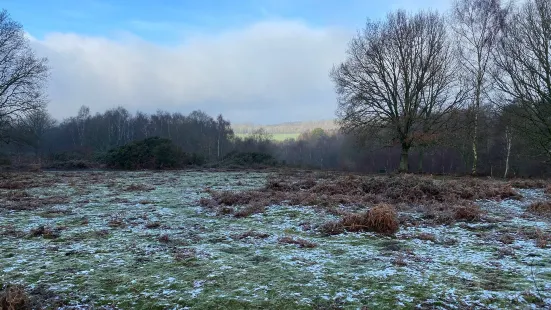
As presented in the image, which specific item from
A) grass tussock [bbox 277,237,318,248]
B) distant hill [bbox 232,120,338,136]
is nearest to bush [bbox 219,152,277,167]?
distant hill [bbox 232,120,338,136]

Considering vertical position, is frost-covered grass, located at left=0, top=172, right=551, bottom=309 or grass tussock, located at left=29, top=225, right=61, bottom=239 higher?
grass tussock, located at left=29, top=225, right=61, bottom=239

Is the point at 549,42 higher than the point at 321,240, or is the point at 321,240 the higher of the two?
the point at 549,42

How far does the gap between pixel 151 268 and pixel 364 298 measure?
3.05 metres

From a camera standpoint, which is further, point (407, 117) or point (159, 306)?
point (407, 117)

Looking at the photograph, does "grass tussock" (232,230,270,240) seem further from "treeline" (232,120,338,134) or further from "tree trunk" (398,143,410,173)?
"treeline" (232,120,338,134)

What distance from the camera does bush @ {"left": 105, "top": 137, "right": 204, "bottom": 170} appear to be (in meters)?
29.8

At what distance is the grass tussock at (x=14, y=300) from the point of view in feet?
11.9

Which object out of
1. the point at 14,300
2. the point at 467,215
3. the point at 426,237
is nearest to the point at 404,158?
the point at 467,215

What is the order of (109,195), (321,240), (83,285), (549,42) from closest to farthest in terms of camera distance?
(83,285)
(321,240)
(109,195)
(549,42)

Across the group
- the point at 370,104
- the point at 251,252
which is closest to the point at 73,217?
the point at 251,252

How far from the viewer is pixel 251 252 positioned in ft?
19.1

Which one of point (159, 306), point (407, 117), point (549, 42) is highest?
point (549, 42)

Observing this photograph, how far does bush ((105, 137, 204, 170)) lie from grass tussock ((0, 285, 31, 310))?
88.7ft

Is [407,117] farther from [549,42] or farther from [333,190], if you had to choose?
[333,190]
